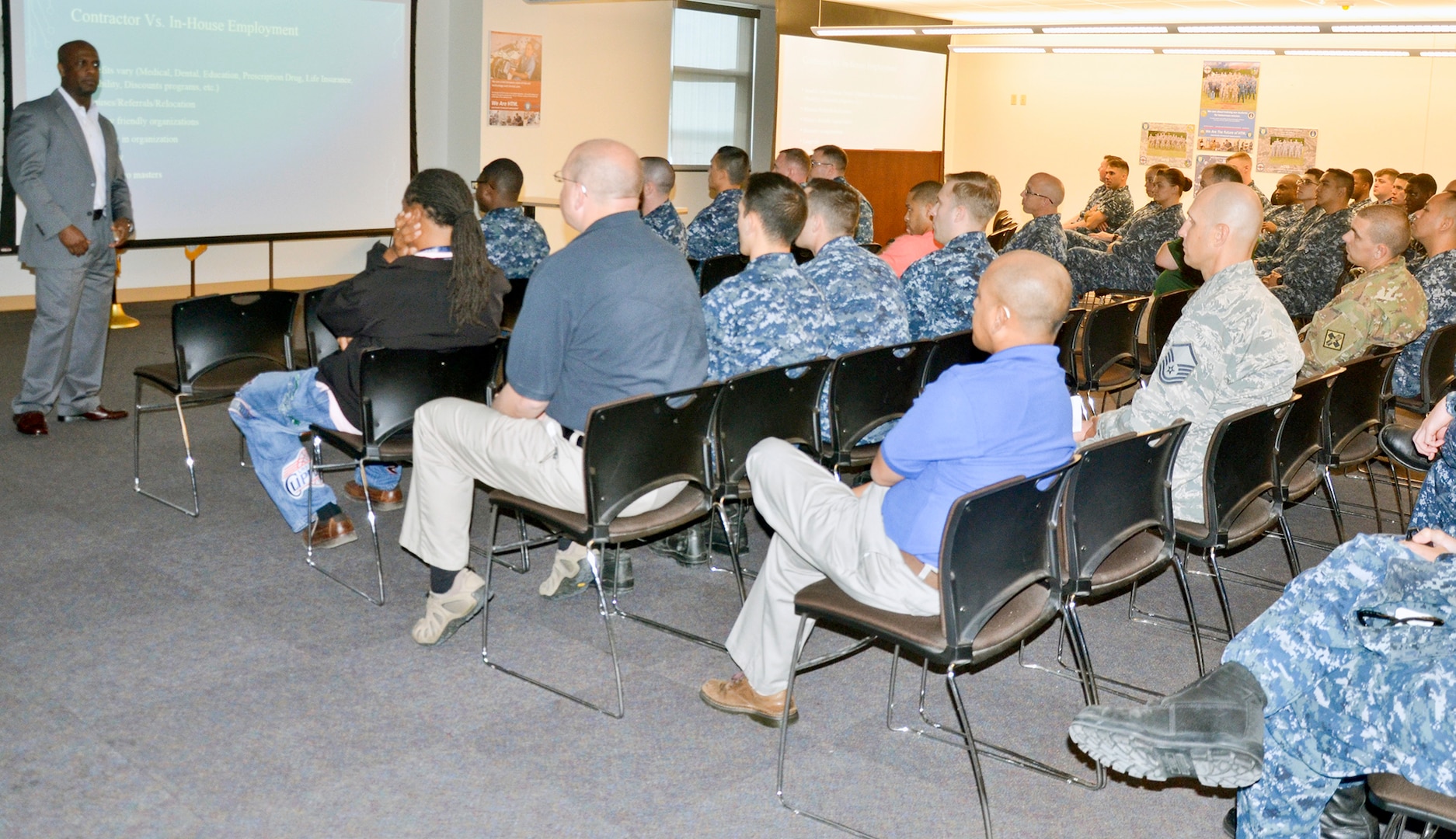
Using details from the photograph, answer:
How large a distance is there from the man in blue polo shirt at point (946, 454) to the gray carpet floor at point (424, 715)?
526 millimetres

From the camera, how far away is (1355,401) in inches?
160

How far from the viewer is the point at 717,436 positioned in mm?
3273

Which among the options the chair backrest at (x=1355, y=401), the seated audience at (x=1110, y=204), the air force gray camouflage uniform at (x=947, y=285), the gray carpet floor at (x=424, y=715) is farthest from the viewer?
the seated audience at (x=1110, y=204)

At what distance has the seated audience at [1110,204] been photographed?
10781 millimetres

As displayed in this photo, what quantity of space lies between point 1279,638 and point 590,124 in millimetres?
9857

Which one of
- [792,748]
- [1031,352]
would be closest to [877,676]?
[792,748]

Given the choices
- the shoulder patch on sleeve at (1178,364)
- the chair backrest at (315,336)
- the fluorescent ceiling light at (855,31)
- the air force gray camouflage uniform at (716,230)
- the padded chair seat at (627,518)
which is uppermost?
the fluorescent ceiling light at (855,31)

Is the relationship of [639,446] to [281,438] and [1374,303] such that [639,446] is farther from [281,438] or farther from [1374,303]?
[1374,303]

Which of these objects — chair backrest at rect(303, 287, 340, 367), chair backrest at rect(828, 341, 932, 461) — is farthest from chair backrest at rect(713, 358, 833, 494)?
chair backrest at rect(303, 287, 340, 367)

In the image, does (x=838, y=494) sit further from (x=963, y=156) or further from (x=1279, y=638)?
(x=963, y=156)

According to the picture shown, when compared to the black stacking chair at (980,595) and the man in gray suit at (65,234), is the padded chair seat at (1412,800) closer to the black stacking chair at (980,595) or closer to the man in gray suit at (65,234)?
the black stacking chair at (980,595)

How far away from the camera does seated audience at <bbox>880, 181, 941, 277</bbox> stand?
18.7 ft

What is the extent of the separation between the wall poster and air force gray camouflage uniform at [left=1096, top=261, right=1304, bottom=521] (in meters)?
7.95

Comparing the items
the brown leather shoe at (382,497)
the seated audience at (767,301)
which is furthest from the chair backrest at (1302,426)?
the brown leather shoe at (382,497)
